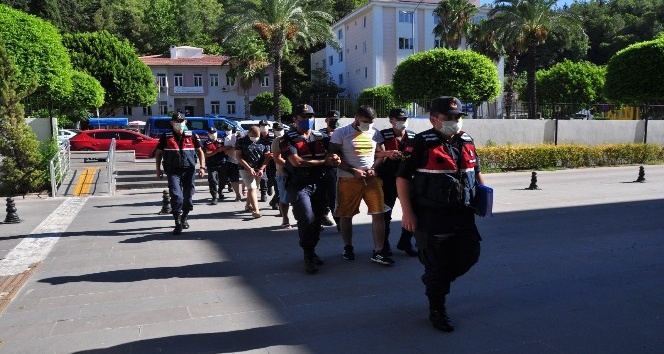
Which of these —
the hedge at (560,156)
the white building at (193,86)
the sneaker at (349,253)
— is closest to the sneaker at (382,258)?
the sneaker at (349,253)

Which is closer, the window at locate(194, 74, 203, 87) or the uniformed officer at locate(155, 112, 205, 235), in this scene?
the uniformed officer at locate(155, 112, 205, 235)

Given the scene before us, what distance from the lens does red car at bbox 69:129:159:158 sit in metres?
24.5

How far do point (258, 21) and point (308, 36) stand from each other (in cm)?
348

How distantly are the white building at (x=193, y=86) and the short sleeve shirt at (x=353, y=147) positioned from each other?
5045cm

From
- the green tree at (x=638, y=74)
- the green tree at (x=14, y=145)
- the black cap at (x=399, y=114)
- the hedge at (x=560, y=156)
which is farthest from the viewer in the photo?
the green tree at (x=638, y=74)

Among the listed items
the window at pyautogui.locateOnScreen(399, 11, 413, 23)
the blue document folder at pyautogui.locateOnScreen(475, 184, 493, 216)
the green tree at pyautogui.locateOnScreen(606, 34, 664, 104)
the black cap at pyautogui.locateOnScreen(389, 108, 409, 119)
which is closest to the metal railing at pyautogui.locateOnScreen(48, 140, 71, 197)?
the black cap at pyautogui.locateOnScreen(389, 108, 409, 119)

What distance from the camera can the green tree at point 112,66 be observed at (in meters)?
39.1

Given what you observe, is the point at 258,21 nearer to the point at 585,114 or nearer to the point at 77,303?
the point at 585,114

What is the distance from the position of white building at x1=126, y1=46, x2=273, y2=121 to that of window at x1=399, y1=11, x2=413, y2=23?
1578 cm

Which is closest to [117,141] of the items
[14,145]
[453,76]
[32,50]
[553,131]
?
[32,50]

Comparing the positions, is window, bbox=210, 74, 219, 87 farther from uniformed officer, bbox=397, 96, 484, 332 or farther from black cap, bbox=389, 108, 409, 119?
uniformed officer, bbox=397, 96, 484, 332

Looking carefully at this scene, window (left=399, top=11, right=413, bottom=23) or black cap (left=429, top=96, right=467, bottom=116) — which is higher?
window (left=399, top=11, right=413, bottom=23)

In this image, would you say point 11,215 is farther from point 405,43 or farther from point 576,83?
point 576,83

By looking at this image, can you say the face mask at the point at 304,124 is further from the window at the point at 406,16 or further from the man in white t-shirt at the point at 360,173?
the window at the point at 406,16
